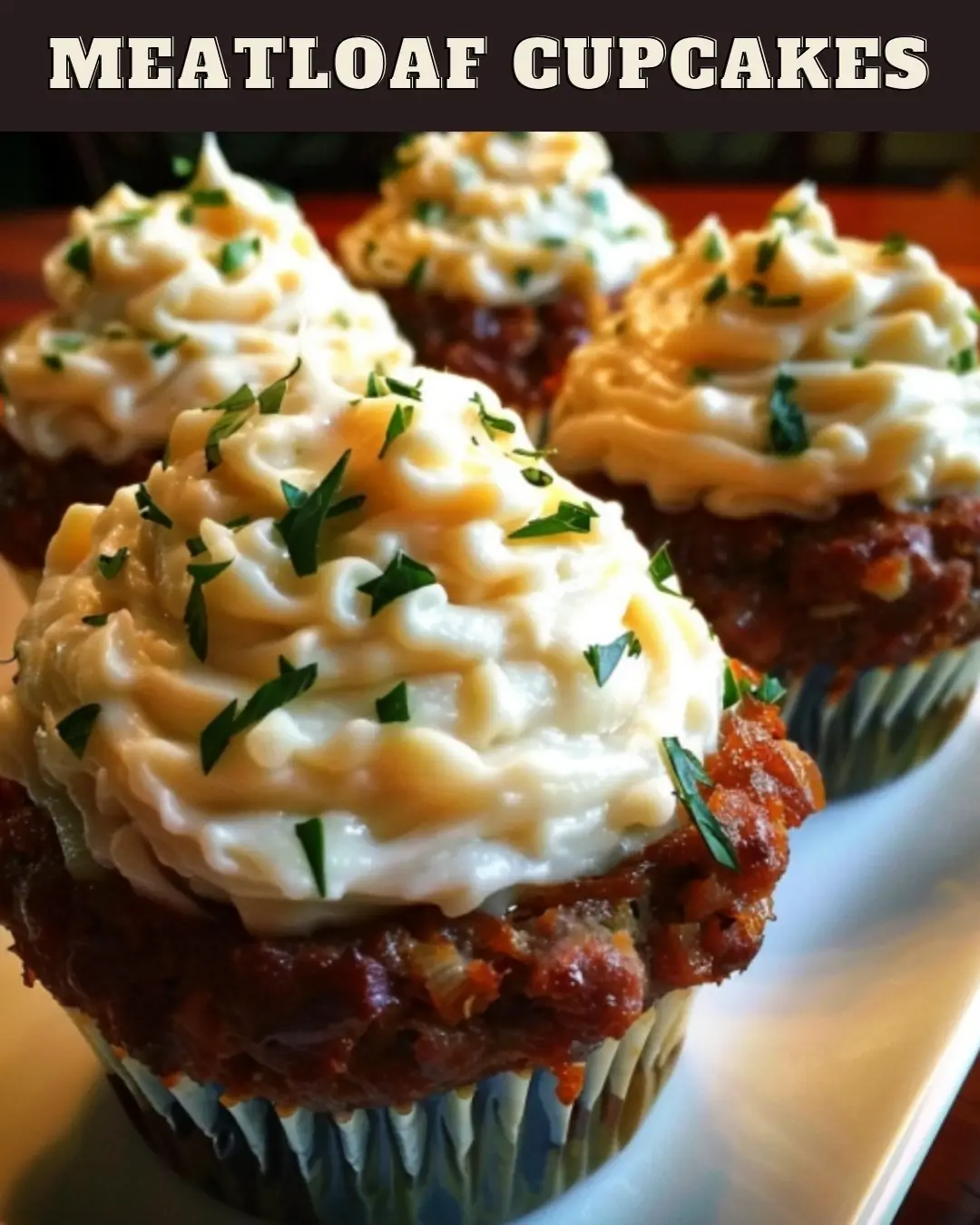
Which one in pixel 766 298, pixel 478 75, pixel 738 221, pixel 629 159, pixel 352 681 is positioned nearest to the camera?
pixel 352 681

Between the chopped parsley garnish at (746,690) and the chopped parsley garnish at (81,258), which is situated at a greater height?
the chopped parsley garnish at (81,258)

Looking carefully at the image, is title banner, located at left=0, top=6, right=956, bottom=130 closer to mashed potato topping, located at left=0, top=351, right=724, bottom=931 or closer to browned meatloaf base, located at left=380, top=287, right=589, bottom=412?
browned meatloaf base, located at left=380, top=287, right=589, bottom=412

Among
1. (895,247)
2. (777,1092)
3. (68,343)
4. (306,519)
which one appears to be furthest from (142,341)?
(777,1092)

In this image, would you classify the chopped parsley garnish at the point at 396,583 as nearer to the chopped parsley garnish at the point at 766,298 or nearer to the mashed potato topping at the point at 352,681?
the mashed potato topping at the point at 352,681

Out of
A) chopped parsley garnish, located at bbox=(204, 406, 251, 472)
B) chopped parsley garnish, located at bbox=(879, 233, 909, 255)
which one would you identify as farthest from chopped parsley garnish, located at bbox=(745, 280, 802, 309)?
chopped parsley garnish, located at bbox=(204, 406, 251, 472)

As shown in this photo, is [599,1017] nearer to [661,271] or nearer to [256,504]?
[256,504]

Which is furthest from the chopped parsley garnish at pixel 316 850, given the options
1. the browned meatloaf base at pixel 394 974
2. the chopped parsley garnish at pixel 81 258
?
the chopped parsley garnish at pixel 81 258

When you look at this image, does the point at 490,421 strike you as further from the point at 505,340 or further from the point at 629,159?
the point at 629,159
